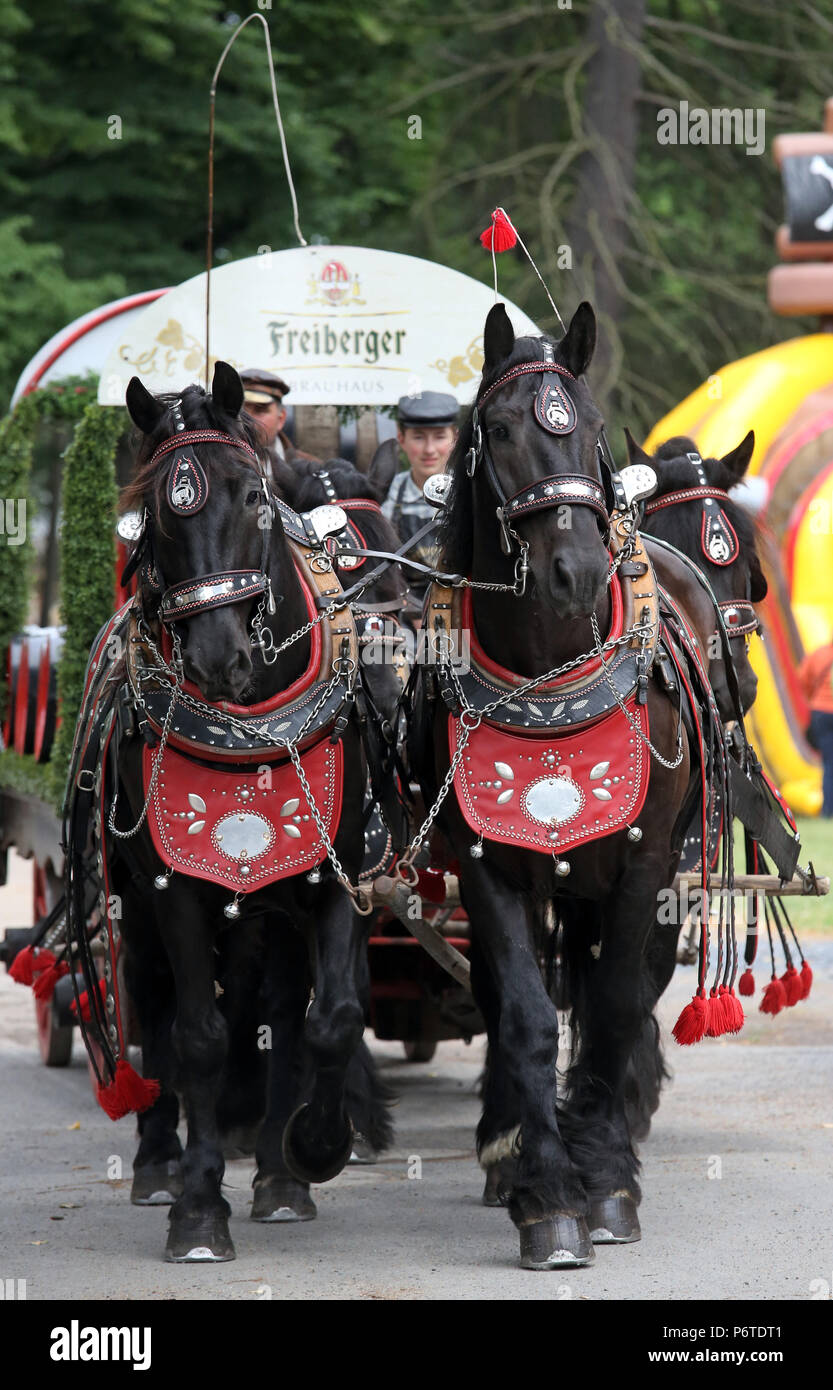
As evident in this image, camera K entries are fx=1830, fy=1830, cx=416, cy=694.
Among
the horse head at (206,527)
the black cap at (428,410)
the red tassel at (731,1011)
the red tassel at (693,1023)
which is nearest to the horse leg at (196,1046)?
the horse head at (206,527)

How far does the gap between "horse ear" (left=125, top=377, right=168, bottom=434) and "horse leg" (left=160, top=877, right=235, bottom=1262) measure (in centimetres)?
113

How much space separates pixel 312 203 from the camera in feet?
56.7

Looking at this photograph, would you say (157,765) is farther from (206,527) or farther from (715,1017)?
(715,1017)

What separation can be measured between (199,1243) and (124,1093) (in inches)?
23.4

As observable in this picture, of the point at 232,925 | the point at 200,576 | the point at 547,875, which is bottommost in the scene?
the point at 232,925

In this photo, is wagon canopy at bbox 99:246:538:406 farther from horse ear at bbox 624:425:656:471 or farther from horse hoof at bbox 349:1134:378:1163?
horse hoof at bbox 349:1134:378:1163

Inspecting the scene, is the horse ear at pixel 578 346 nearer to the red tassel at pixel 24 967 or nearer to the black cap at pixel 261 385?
the black cap at pixel 261 385

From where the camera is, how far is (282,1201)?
497cm

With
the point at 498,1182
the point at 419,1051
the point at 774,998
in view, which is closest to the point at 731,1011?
the point at 774,998

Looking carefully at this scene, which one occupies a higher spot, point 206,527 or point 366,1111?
point 206,527

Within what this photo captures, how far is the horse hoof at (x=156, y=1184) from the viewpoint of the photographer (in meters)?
5.23

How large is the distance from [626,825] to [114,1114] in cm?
164

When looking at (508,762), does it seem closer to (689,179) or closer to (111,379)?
(111,379)

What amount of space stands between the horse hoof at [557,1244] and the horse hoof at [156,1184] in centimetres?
132
